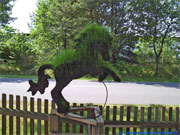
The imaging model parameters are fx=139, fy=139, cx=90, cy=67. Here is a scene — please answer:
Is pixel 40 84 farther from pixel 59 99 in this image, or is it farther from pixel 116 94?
pixel 116 94

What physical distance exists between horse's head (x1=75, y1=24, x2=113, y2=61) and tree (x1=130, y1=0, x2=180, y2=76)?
12105 millimetres

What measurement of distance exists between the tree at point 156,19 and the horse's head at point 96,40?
1210cm

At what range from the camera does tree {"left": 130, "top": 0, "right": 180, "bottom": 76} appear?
12.5 metres

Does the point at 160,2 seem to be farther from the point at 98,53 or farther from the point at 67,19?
the point at 98,53

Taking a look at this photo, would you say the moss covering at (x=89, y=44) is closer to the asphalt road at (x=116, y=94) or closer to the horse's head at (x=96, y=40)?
the horse's head at (x=96, y=40)

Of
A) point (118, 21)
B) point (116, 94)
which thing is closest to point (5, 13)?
point (118, 21)

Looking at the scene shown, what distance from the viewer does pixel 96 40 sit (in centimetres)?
147

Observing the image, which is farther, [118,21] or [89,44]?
[118,21]

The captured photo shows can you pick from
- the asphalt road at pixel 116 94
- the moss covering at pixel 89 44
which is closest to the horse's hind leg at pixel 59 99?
the moss covering at pixel 89 44

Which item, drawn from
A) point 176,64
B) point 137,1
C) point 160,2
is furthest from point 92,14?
point 176,64

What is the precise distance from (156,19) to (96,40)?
13439 mm

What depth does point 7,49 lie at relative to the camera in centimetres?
1612

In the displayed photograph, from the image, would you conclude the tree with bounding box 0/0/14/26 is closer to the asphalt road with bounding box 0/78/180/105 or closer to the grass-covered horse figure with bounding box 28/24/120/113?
the asphalt road with bounding box 0/78/180/105

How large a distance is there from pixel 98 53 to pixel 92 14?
10910 mm
